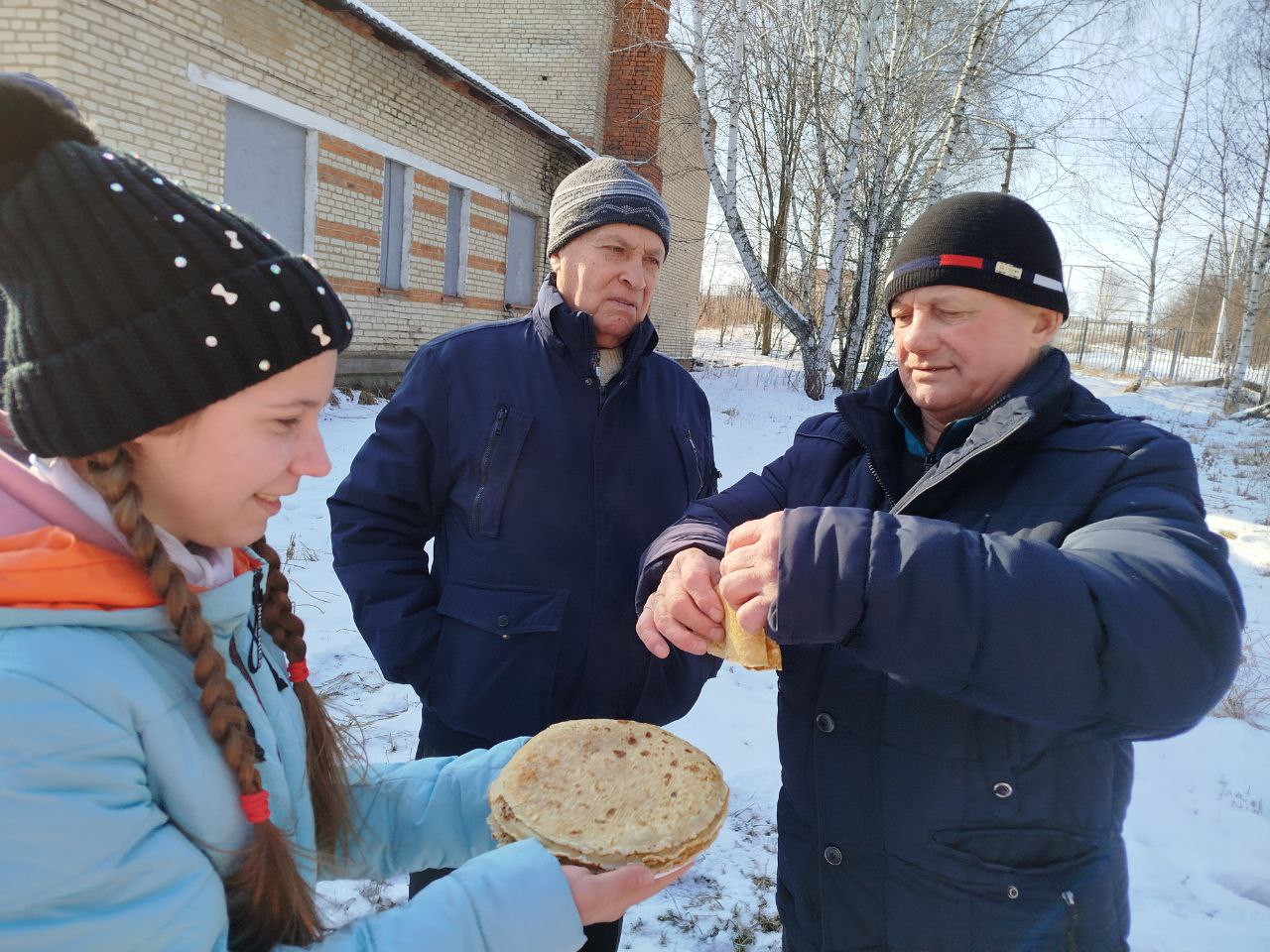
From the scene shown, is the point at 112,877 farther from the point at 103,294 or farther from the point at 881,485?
the point at 881,485

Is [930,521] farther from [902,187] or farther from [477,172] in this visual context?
[902,187]

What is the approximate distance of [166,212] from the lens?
988 mm

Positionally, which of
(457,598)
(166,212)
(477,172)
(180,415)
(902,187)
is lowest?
(457,598)

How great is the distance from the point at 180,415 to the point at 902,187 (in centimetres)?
1652

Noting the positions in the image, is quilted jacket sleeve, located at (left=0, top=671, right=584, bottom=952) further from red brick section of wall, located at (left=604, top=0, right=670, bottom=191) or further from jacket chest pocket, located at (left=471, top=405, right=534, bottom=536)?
red brick section of wall, located at (left=604, top=0, right=670, bottom=191)

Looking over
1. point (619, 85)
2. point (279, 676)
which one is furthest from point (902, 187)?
point (279, 676)

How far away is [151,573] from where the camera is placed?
3.12 ft

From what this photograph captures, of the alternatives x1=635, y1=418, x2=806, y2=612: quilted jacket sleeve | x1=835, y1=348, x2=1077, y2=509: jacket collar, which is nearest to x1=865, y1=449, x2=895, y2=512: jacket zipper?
x1=835, y1=348, x2=1077, y2=509: jacket collar

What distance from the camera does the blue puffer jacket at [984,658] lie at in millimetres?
1058

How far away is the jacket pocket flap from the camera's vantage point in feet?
6.61

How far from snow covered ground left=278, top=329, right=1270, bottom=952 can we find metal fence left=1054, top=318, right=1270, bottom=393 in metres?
29.7

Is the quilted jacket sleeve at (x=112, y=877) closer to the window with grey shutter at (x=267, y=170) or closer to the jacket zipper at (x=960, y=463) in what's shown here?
the jacket zipper at (x=960, y=463)

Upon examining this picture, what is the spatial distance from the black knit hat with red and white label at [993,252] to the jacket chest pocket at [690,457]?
88 centimetres

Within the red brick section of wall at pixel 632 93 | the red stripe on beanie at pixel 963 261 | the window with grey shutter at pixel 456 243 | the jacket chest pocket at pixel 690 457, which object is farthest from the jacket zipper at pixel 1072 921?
the red brick section of wall at pixel 632 93
